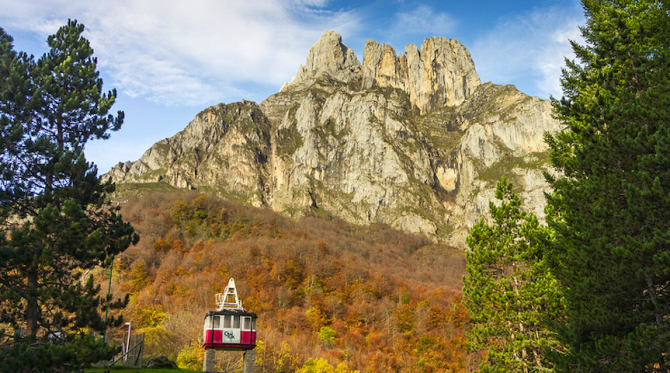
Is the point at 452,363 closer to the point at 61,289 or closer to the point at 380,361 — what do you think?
the point at 380,361

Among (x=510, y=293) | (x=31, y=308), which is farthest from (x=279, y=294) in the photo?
(x=31, y=308)

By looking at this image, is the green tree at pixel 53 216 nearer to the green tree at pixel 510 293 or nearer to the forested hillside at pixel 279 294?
the green tree at pixel 510 293

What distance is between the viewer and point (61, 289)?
706 inches

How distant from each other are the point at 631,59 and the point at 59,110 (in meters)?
24.2

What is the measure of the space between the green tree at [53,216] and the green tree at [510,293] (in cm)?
1758

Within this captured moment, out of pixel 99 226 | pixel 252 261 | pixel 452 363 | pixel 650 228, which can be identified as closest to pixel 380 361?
pixel 452 363

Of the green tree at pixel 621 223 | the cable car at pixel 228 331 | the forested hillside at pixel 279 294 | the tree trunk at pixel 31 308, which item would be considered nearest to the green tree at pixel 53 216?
the tree trunk at pixel 31 308

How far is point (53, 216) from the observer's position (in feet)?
55.9

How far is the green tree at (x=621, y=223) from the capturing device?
41.0 feet

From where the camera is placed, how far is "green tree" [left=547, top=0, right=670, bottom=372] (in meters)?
12.5

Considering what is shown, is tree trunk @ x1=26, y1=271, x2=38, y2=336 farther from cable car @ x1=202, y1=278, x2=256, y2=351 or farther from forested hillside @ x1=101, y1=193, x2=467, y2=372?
forested hillside @ x1=101, y1=193, x2=467, y2=372

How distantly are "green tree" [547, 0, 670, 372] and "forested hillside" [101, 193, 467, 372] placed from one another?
38.9 metres

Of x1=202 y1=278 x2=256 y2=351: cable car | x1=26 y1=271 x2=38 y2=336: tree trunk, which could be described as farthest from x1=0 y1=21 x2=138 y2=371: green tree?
x1=202 y1=278 x2=256 y2=351: cable car

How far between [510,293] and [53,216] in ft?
68.7
